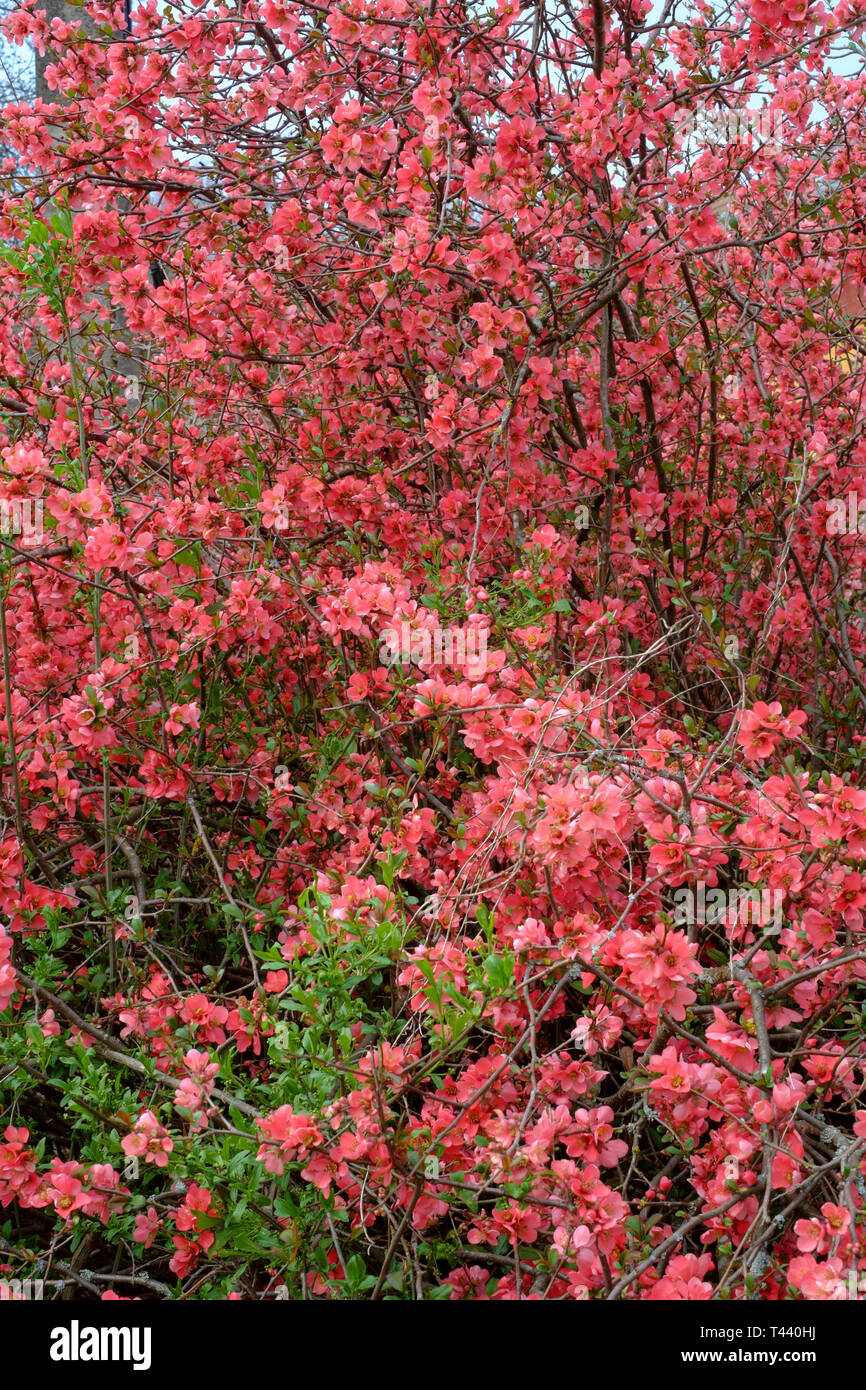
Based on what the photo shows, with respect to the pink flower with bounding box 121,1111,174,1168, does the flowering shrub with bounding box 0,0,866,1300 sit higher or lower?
higher

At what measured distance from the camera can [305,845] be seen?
2.55 metres

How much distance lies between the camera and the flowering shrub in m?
1.66

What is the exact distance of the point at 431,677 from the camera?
7.50 feet

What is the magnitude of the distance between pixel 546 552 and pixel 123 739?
42.3 inches

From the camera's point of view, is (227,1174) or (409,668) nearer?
(227,1174)

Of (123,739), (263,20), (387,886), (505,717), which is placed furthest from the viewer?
(263,20)

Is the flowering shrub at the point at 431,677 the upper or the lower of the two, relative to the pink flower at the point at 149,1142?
upper

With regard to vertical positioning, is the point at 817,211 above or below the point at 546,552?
above

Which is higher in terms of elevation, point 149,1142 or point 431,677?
point 431,677

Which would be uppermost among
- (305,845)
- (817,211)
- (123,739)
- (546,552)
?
(817,211)

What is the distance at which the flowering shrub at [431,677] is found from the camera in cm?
166

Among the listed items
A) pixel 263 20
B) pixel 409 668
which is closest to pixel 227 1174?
pixel 409 668

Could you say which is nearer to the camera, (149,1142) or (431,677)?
(149,1142)
